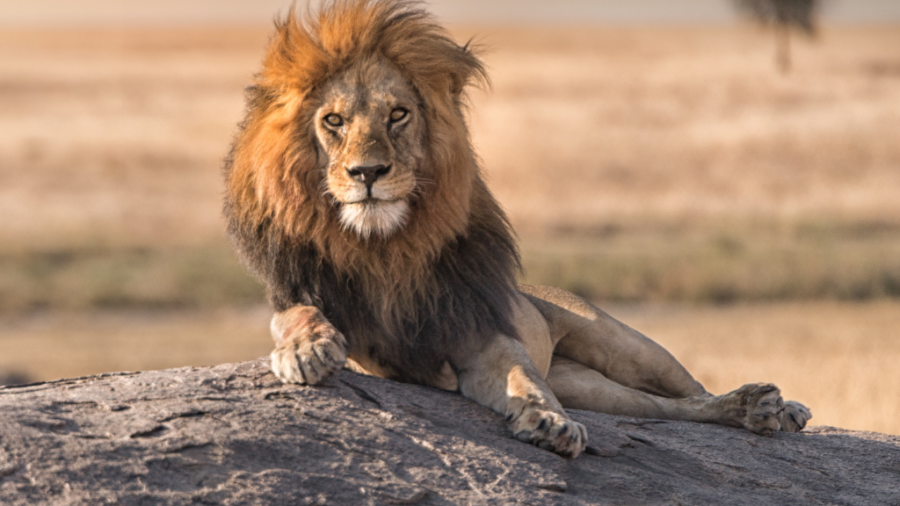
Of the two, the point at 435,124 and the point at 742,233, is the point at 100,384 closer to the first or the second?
the point at 435,124

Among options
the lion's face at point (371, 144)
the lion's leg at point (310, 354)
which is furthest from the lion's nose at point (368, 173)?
the lion's leg at point (310, 354)

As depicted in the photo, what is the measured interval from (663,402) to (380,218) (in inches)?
73.4

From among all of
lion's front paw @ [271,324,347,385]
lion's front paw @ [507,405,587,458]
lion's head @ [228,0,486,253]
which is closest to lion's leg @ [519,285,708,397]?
lion's head @ [228,0,486,253]

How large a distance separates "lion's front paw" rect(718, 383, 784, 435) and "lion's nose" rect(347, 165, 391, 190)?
2.03 meters

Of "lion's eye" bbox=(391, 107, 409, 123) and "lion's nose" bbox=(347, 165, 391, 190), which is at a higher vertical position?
"lion's eye" bbox=(391, 107, 409, 123)

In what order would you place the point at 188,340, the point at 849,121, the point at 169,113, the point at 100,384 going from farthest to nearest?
the point at 169,113 < the point at 849,121 < the point at 188,340 < the point at 100,384

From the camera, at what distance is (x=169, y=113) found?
1387 inches

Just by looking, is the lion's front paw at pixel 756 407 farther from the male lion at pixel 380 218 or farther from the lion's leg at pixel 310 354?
the lion's leg at pixel 310 354

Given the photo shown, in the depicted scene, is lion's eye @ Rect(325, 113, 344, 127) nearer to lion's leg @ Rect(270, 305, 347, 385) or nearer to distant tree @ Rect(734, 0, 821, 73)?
lion's leg @ Rect(270, 305, 347, 385)

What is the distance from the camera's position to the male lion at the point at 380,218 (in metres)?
4.30

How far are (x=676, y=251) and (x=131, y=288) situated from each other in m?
9.15

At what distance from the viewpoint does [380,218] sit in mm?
4332

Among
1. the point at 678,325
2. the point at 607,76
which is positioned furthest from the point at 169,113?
the point at 678,325

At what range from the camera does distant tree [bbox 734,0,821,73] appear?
4797 cm
